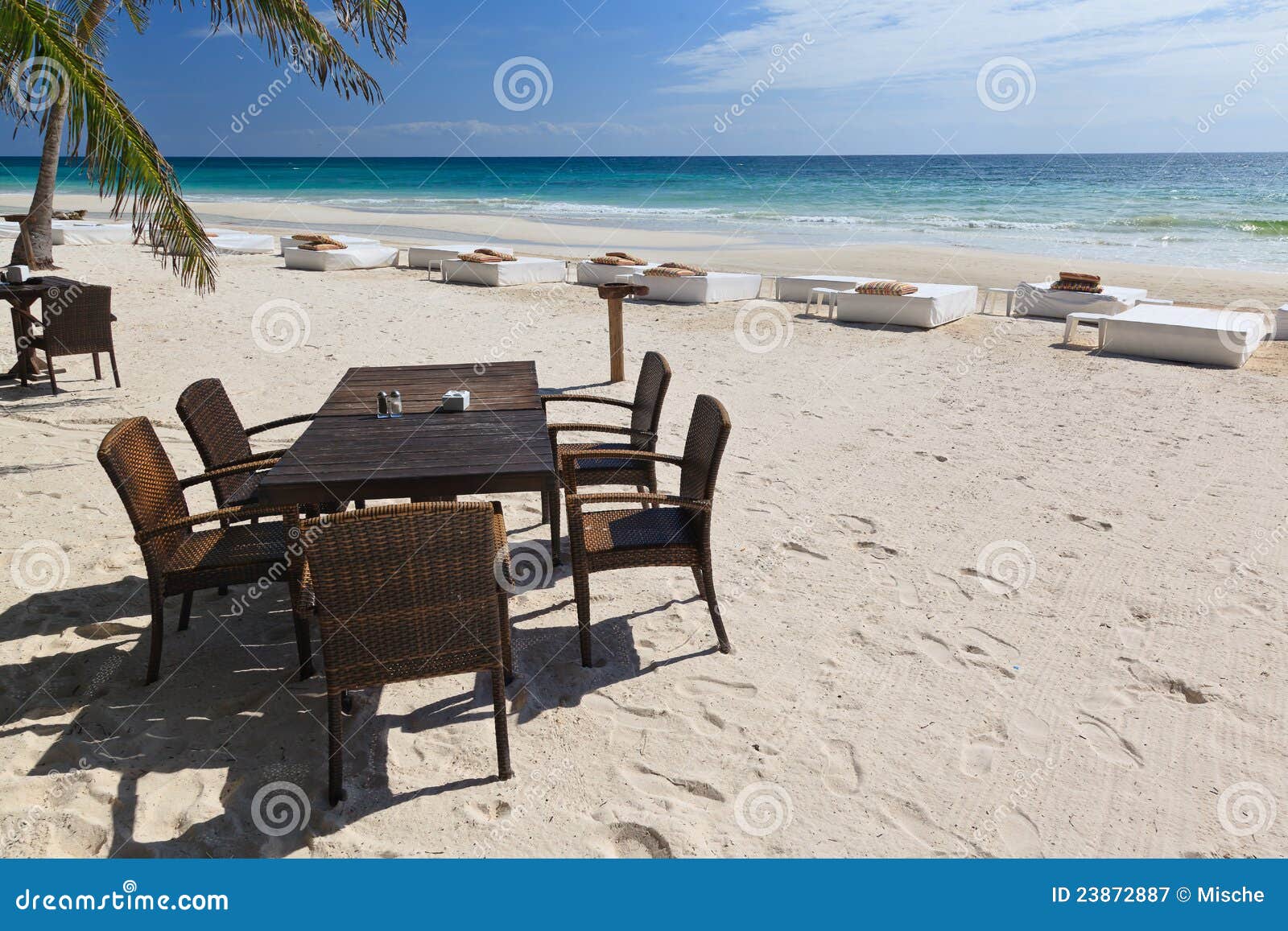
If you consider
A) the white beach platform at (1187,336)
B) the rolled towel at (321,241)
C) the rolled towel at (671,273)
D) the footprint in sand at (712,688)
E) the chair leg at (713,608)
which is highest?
the rolled towel at (321,241)

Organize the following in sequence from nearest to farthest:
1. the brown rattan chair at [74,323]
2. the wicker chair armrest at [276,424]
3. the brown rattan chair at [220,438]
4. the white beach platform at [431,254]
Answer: the brown rattan chair at [220,438]
the wicker chair armrest at [276,424]
the brown rattan chair at [74,323]
the white beach platform at [431,254]

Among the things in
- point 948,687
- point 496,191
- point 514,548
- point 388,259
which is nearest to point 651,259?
point 388,259

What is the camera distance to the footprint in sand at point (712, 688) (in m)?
3.04

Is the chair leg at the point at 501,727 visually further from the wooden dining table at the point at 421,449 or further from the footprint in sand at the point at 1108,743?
the footprint in sand at the point at 1108,743

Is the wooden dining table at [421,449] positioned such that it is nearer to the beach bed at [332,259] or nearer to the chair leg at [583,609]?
the chair leg at [583,609]

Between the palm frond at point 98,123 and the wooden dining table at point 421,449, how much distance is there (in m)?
1.64

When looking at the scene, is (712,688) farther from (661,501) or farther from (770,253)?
(770,253)

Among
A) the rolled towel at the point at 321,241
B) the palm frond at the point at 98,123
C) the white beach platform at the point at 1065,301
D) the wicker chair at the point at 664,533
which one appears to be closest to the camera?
the wicker chair at the point at 664,533

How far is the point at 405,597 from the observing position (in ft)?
7.97

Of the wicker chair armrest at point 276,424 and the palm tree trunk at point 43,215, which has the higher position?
the palm tree trunk at point 43,215

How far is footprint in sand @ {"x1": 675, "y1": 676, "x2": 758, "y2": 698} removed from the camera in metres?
3.04

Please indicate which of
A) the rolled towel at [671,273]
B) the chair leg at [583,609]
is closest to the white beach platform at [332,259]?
the rolled towel at [671,273]

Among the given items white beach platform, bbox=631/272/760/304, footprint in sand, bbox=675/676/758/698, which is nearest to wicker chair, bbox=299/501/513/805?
footprint in sand, bbox=675/676/758/698

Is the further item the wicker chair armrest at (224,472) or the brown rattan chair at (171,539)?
the wicker chair armrest at (224,472)
